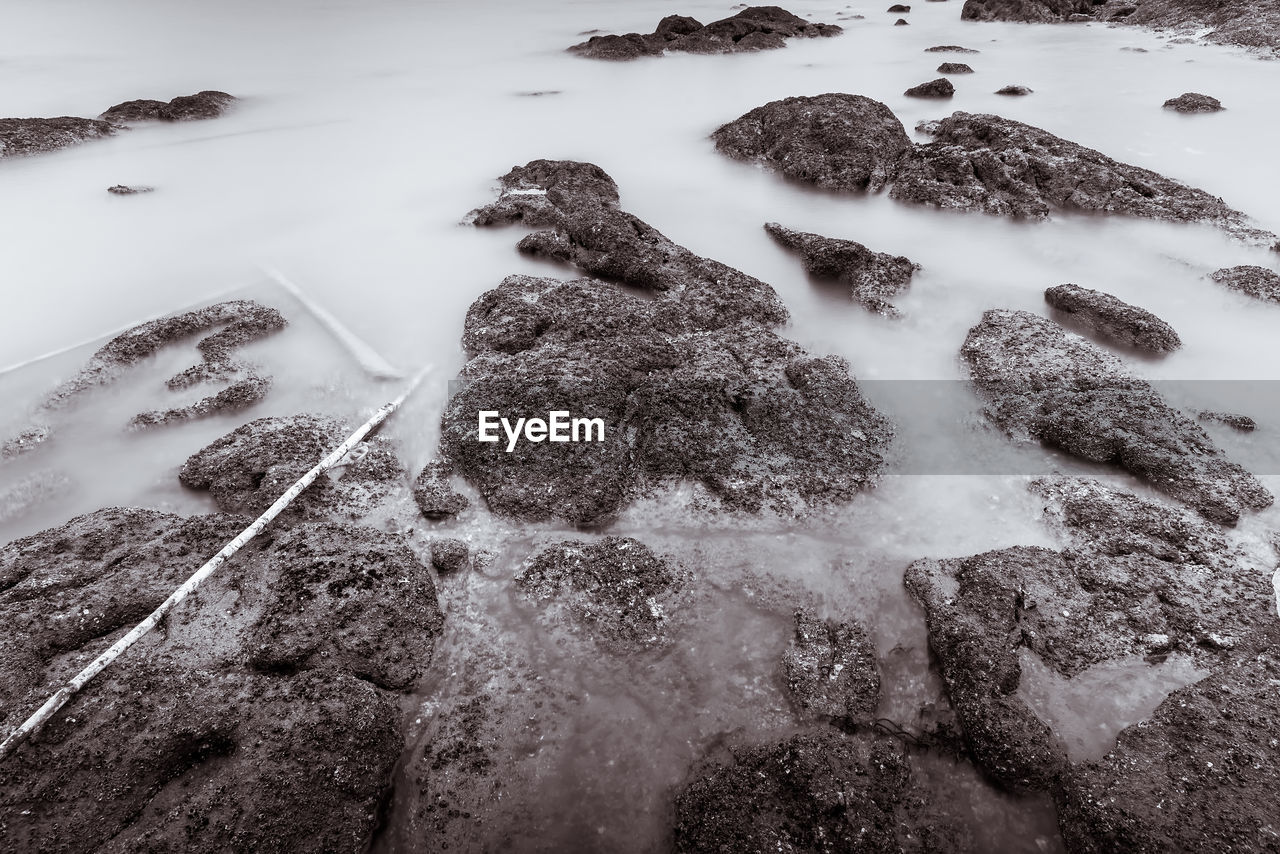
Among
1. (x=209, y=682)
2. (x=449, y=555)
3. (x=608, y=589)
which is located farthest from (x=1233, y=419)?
(x=209, y=682)

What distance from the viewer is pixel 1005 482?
3.21m

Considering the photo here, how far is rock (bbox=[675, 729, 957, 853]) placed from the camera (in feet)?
6.36

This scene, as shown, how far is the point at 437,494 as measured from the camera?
3.18m

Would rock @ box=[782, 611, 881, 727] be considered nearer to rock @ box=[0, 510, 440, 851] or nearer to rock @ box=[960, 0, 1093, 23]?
rock @ box=[0, 510, 440, 851]

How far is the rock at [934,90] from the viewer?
9.77 m

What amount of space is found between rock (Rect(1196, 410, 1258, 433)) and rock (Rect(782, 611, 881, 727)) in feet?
8.44

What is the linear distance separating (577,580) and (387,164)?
7.28 metres

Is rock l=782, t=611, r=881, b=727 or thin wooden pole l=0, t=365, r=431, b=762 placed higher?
thin wooden pole l=0, t=365, r=431, b=762

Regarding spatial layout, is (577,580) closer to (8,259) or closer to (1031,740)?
(1031,740)

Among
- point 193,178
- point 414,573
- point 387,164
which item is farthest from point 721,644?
point 193,178

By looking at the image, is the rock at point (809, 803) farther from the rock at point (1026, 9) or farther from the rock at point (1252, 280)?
the rock at point (1026, 9)

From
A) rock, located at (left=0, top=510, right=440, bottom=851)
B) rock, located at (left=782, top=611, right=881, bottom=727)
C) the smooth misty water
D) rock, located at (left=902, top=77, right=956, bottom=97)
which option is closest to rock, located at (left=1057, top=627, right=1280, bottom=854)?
the smooth misty water

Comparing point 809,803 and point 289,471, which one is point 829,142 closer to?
point 289,471

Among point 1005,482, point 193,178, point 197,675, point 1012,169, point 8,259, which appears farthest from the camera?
point 193,178
